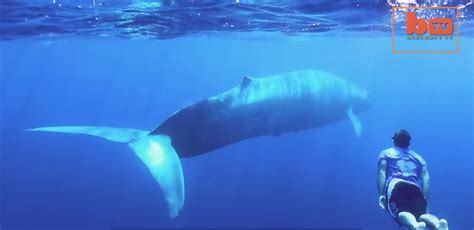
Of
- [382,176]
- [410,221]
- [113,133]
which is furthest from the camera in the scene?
[113,133]

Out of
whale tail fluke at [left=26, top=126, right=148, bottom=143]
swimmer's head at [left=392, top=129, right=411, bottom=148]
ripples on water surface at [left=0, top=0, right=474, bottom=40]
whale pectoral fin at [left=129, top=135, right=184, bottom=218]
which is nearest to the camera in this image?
swimmer's head at [left=392, top=129, right=411, bottom=148]

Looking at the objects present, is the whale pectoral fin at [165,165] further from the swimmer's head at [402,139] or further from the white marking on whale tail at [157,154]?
the swimmer's head at [402,139]

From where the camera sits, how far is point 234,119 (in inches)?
485

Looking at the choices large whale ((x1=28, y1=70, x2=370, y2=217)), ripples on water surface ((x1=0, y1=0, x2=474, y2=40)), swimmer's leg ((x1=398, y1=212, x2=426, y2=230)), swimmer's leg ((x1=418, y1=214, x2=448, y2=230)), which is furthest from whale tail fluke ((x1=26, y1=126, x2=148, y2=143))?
swimmer's leg ((x1=418, y1=214, x2=448, y2=230))

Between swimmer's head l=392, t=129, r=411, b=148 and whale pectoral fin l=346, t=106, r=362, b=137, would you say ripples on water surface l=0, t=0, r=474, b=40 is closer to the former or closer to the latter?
whale pectoral fin l=346, t=106, r=362, b=137

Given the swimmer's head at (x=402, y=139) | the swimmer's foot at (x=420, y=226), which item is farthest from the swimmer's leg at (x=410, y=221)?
the swimmer's head at (x=402, y=139)

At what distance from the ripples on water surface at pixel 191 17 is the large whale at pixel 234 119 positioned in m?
3.03

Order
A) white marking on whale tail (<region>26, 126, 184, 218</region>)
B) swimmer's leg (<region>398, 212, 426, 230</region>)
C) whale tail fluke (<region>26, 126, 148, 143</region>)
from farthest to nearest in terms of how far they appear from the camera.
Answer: whale tail fluke (<region>26, 126, 148, 143</region>), white marking on whale tail (<region>26, 126, 184, 218</region>), swimmer's leg (<region>398, 212, 426, 230</region>)

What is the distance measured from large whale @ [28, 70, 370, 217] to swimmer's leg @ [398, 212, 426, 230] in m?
4.05

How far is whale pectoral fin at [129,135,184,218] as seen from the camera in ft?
32.0

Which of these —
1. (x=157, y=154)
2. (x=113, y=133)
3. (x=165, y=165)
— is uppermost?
(x=113, y=133)

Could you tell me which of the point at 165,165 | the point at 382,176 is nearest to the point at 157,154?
the point at 165,165

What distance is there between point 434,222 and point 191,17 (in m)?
12.6

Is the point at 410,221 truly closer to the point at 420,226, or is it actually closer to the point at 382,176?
the point at 420,226
